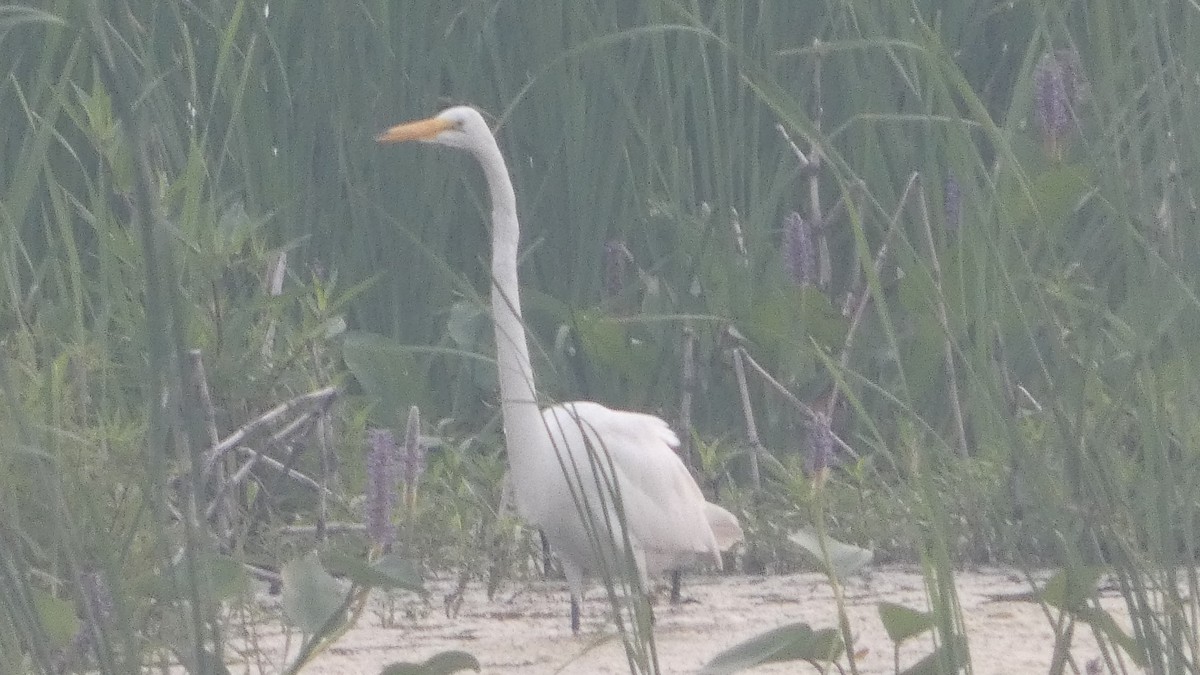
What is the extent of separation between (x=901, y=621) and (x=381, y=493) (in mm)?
549

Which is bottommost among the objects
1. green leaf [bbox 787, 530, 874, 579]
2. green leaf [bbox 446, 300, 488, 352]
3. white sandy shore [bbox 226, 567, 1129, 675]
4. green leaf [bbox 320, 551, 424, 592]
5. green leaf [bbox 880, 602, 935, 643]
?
white sandy shore [bbox 226, 567, 1129, 675]

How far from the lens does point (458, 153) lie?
4590 mm

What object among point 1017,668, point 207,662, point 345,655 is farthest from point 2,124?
point 207,662

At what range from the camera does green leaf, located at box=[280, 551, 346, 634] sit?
1.92 meters

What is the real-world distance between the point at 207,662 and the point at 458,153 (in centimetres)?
315

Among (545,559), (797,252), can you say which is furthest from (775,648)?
(545,559)

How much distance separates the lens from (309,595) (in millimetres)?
1939

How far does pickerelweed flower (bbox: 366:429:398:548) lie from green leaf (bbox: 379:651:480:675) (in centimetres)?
15

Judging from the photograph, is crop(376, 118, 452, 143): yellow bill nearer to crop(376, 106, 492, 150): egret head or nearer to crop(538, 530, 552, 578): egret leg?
crop(376, 106, 492, 150): egret head

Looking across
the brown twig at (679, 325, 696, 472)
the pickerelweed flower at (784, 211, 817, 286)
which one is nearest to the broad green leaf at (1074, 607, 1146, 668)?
the pickerelweed flower at (784, 211, 817, 286)

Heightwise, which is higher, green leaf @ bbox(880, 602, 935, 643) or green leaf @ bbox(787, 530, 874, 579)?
green leaf @ bbox(787, 530, 874, 579)

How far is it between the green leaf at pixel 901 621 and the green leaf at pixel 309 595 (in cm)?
51

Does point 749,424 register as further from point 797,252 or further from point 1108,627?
point 1108,627

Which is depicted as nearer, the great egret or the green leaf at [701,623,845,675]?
the green leaf at [701,623,845,675]
